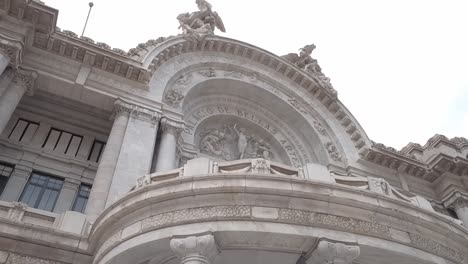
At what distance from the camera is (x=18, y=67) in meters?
16.6

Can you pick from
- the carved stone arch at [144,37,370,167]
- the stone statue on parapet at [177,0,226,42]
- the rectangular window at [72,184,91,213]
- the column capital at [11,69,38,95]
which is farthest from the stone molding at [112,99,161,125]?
the stone statue on parapet at [177,0,226,42]

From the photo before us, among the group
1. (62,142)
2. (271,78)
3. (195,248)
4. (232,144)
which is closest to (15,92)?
(62,142)

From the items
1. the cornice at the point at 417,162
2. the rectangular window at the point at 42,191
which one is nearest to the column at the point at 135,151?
the rectangular window at the point at 42,191

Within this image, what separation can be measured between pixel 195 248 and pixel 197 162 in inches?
103

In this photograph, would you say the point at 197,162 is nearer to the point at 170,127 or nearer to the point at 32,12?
the point at 170,127

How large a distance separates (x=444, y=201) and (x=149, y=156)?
18.5 meters

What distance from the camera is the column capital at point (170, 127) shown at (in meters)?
17.9

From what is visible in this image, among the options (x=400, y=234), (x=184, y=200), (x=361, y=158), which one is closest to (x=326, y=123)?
(x=361, y=158)

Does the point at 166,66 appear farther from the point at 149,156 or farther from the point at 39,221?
the point at 39,221

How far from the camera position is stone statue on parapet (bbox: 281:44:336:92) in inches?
1005

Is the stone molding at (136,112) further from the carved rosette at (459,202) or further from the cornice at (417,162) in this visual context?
the carved rosette at (459,202)

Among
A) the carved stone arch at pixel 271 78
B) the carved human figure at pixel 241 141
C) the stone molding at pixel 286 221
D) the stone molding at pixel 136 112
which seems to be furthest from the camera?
the carved human figure at pixel 241 141

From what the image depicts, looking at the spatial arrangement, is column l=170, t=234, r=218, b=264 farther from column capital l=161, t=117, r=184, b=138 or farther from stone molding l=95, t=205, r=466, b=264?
column capital l=161, t=117, r=184, b=138

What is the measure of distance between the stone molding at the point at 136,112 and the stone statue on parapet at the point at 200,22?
632cm
